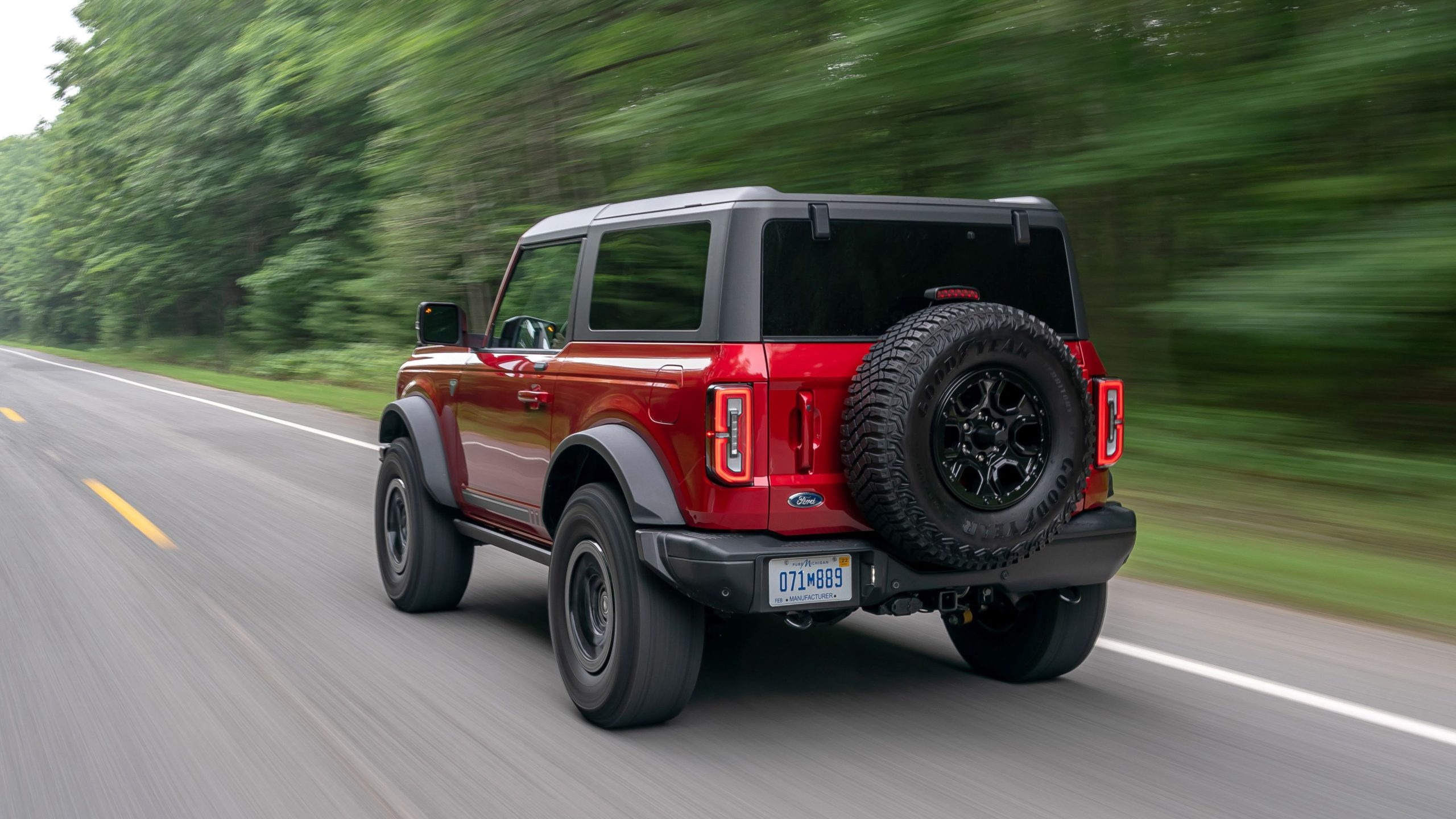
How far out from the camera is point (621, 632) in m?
4.63

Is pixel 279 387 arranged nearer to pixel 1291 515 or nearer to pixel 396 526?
pixel 396 526

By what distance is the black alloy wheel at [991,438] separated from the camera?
4422 mm

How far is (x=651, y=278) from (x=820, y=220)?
2.79 feet

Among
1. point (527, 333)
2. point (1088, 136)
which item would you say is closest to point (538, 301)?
point (527, 333)

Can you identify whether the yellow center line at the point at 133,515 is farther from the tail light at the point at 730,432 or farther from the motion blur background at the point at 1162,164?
the motion blur background at the point at 1162,164

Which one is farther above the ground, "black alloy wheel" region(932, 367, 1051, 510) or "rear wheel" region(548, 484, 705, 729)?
"black alloy wheel" region(932, 367, 1051, 510)

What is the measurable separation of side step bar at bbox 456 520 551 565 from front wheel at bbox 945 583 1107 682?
1.85 m

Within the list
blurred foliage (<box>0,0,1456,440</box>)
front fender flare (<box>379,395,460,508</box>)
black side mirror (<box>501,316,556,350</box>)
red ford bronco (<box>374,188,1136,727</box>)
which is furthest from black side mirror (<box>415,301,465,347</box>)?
blurred foliage (<box>0,0,1456,440</box>)

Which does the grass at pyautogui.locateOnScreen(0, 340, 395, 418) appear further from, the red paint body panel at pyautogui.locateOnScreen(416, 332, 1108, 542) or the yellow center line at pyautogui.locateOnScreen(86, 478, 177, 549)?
the red paint body panel at pyautogui.locateOnScreen(416, 332, 1108, 542)

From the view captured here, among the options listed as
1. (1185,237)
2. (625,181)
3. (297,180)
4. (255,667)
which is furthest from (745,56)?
(297,180)

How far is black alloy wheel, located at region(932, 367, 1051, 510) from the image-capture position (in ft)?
→ 14.5

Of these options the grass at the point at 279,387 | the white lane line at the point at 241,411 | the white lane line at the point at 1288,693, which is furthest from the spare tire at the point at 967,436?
the grass at the point at 279,387

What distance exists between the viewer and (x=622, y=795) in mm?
4070

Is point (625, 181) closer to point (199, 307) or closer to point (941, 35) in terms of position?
point (941, 35)
